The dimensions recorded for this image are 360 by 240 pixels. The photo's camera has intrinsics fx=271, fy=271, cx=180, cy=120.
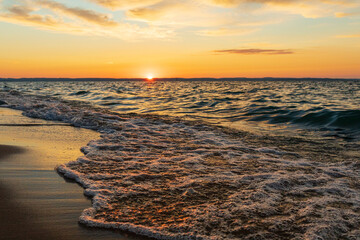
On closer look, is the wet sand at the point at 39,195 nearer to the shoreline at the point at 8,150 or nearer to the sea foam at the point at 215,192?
the shoreline at the point at 8,150

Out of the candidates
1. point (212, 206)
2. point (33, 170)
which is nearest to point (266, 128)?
point (212, 206)

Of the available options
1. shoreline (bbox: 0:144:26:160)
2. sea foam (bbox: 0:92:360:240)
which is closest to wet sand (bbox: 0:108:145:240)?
shoreline (bbox: 0:144:26:160)

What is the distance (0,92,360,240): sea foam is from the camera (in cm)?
292

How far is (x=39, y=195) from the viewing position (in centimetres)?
353

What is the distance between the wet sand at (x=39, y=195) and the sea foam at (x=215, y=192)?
0.61 ft

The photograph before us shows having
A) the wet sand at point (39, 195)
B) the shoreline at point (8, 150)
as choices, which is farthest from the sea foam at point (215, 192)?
the shoreline at point (8, 150)

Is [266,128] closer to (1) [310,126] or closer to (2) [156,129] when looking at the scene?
(1) [310,126]

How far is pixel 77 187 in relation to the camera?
3920mm

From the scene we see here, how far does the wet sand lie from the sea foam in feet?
0.61

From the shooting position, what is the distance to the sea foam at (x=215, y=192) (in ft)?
9.59

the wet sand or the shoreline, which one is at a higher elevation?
the shoreline

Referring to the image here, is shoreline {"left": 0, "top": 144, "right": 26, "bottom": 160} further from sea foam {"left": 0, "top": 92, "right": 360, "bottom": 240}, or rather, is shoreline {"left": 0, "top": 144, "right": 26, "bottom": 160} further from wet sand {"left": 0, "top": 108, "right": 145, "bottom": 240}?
sea foam {"left": 0, "top": 92, "right": 360, "bottom": 240}

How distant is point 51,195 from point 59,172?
0.96m

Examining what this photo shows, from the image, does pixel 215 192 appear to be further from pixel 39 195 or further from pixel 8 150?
pixel 8 150
